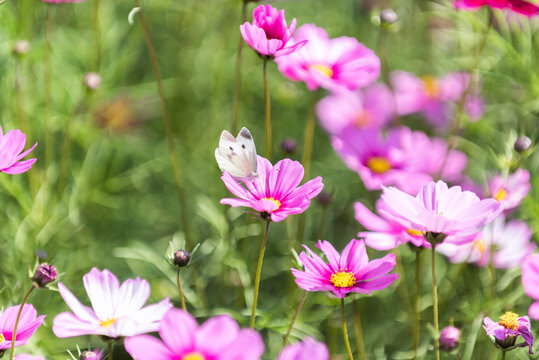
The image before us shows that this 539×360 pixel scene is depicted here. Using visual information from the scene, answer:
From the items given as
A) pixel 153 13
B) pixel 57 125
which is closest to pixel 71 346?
pixel 57 125

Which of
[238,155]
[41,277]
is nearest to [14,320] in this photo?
[41,277]

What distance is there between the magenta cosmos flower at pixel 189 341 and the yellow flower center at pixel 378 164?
2.17 ft

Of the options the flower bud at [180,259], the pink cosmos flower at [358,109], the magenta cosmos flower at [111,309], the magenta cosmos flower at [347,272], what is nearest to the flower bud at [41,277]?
the magenta cosmos flower at [111,309]

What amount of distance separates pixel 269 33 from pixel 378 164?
0.45m

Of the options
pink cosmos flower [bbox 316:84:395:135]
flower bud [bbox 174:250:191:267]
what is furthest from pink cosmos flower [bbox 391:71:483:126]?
flower bud [bbox 174:250:191:267]

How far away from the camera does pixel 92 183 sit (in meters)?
1.28

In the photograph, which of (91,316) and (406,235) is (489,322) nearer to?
(406,235)

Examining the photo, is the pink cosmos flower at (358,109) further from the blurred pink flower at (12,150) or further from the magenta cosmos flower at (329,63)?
the blurred pink flower at (12,150)

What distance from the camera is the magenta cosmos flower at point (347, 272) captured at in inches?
25.8

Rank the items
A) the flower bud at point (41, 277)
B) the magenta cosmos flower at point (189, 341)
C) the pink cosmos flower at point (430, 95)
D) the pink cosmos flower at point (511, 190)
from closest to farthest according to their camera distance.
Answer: the magenta cosmos flower at point (189, 341) → the flower bud at point (41, 277) → the pink cosmos flower at point (511, 190) → the pink cosmos flower at point (430, 95)

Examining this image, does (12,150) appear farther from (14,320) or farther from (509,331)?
(509,331)

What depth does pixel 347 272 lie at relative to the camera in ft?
2.36

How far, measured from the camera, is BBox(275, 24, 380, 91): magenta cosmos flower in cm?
96

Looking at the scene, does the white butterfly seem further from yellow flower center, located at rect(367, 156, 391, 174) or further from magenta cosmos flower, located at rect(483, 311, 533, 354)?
yellow flower center, located at rect(367, 156, 391, 174)
